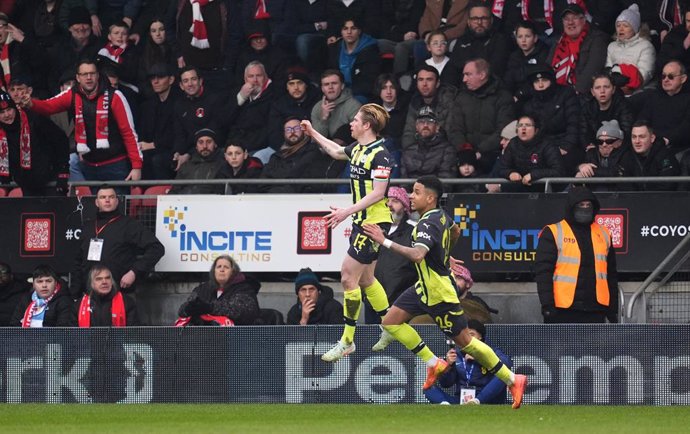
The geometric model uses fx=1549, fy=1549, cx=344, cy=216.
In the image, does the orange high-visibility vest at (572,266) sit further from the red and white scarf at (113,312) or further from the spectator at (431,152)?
the red and white scarf at (113,312)

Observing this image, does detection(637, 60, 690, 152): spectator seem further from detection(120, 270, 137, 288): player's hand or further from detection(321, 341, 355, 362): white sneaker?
detection(120, 270, 137, 288): player's hand

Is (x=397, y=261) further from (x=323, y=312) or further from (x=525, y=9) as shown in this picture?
(x=525, y=9)

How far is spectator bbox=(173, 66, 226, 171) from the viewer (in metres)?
19.6

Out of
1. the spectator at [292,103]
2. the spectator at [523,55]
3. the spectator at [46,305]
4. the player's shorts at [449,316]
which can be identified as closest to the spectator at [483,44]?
the spectator at [523,55]

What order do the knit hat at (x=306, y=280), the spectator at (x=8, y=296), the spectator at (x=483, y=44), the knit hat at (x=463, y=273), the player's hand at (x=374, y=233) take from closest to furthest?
the player's hand at (x=374, y=233) → the knit hat at (x=463, y=273) → the knit hat at (x=306, y=280) → the spectator at (x=8, y=296) → the spectator at (x=483, y=44)

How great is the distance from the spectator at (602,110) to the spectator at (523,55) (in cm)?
120

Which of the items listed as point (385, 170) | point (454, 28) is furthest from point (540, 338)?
point (454, 28)

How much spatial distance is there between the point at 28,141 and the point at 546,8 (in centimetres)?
679

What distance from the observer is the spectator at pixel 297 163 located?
1844 cm

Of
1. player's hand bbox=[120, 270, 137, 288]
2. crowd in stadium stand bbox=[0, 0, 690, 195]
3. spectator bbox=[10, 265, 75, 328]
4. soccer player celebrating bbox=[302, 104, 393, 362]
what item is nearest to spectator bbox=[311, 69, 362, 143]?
crowd in stadium stand bbox=[0, 0, 690, 195]

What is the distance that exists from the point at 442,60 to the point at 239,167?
2.91m

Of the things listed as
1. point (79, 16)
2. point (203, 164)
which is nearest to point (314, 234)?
point (203, 164)

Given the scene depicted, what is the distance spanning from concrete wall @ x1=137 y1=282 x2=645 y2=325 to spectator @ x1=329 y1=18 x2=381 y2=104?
280 cm

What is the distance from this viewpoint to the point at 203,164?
18891 millimetres
